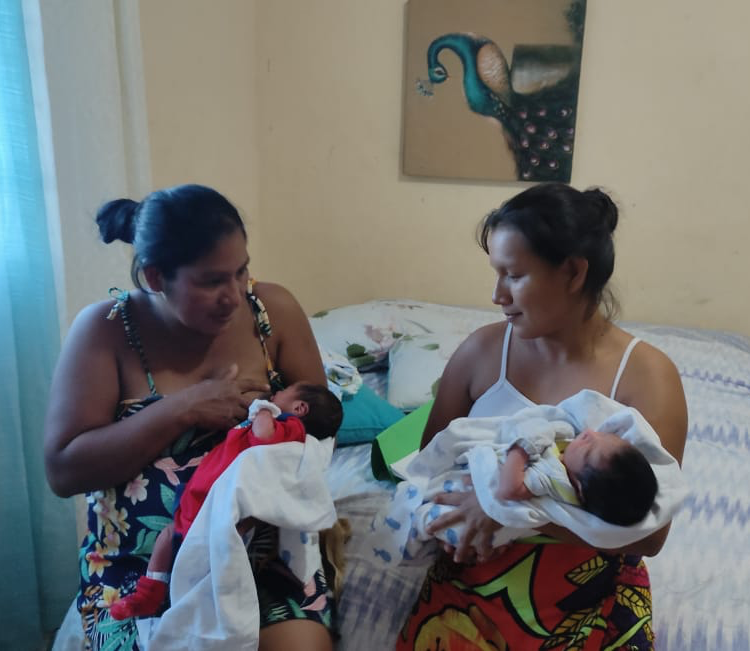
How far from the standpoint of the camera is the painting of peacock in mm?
2316

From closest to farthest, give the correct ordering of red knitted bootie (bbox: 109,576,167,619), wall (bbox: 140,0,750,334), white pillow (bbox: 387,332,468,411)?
red knitted bootie (bbox: 109,576,167,619) < white pillow (bbox: 387,332,468,411) < wall (bbox: 140,0,750,334)

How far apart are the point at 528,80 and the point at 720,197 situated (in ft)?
2.58

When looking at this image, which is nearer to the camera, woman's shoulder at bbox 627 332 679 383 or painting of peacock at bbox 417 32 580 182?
woman's shoulder at bbox 627 332 679 383

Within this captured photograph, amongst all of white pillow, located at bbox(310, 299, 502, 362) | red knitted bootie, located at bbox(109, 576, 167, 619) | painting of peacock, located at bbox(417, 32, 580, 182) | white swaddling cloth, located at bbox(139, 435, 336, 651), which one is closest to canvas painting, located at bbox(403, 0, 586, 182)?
painting of peacock, located at bbox(417, 32, 580, 182)

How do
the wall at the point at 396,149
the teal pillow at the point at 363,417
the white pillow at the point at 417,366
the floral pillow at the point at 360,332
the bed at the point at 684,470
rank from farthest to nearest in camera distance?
1. the wall at the point at 396,149
2. the floral pillow at the point at 360,332
3. the white pillow at the point at 417,366
4. the teal pillow at the point at 363,417
5. the bed at the point at 684,470

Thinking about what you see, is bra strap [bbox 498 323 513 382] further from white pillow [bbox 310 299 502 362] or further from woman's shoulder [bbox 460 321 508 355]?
white pillow [bbox 310 299 502 362]

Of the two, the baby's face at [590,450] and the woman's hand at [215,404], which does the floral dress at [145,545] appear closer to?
the woman's hand at [215,404]

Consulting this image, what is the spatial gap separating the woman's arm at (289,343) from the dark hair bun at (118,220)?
240 millimetres

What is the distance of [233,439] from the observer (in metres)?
1.00

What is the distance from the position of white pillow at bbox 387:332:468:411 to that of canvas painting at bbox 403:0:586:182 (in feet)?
2.44

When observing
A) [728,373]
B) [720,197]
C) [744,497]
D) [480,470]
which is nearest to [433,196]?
[720,197]

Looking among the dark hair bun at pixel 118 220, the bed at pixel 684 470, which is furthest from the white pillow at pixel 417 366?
the dark hair bun at pixel 118 220

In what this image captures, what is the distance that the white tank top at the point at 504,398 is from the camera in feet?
3.49

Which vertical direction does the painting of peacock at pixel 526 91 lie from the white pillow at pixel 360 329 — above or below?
above
